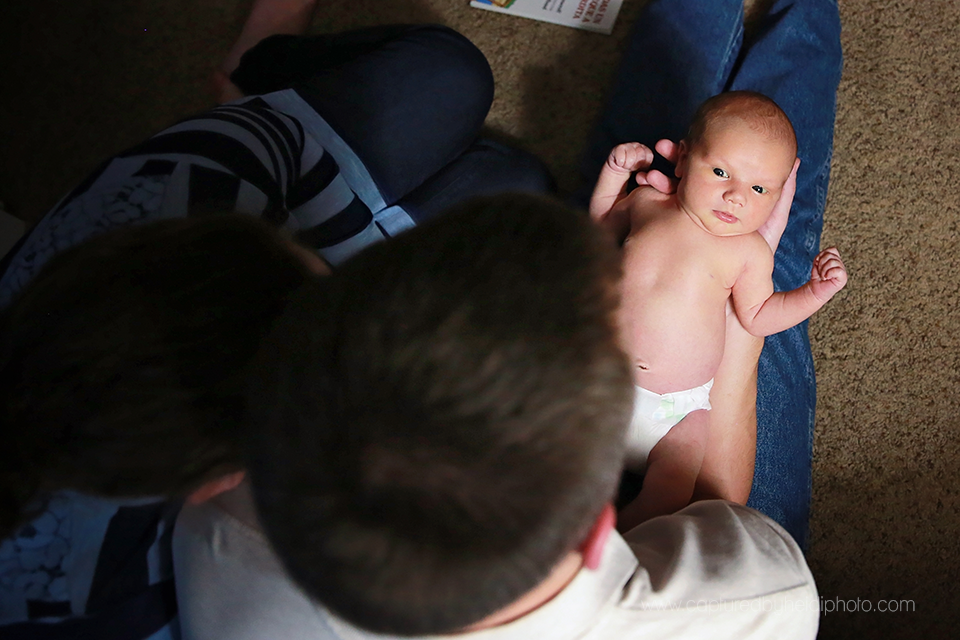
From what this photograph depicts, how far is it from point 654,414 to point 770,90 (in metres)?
0.62

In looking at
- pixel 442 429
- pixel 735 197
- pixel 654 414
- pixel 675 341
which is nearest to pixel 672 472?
pixel 654 414

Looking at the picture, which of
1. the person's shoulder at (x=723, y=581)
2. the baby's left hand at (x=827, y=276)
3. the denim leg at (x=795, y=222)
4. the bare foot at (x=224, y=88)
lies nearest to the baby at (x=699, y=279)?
the baby's left hand at (x=827, y=276)

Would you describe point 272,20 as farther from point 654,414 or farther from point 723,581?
point 723,581

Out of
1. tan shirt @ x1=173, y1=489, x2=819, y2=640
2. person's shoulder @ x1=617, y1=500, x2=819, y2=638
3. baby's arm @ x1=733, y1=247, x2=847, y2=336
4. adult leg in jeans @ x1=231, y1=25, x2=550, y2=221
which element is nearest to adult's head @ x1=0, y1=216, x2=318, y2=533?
tan shirt @ x1=173, y1=489, x2=819, y2=640

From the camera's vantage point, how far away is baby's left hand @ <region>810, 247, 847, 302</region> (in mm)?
880

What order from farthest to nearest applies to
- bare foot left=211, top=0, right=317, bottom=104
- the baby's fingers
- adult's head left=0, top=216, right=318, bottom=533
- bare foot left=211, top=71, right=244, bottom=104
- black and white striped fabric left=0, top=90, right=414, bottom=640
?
bare foot left=211, top=0, right=317, bottom=104 → bare foot left=211, top=71, right=244, bottom=104 → the baby's fingers → black and white striped fabric left=0, top=90, right=414, bottom=640 → adult's head left=0, top=216, right=318, bottom=533

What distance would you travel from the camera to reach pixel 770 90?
3.66ft

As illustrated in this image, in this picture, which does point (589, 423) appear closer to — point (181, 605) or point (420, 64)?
point (181, 605)

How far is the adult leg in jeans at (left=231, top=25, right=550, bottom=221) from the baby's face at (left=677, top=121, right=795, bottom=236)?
0.31 metres

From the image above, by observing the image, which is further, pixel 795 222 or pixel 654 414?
pixel 795 222

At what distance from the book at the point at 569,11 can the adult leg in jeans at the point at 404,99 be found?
0.34m

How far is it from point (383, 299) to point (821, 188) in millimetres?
1030

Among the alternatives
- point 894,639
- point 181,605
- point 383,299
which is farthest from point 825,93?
point 181,605

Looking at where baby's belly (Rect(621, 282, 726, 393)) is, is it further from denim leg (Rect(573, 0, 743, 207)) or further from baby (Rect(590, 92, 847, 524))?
denim leg (Rect(573, 0, 743, 207))
